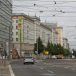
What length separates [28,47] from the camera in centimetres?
15975

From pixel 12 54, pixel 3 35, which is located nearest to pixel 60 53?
pixel 3 35

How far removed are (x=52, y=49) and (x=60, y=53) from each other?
19.6m

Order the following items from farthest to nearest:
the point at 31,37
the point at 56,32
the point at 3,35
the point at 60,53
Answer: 1. the point at 56,32
2. the point at 60,53
3. the point at 31,37
4. the point at 3,35

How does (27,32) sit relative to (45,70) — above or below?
above

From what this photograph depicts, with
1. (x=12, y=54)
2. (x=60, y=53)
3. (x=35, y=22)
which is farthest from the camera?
(x=60, y=53)

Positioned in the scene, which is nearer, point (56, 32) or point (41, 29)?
point (41, 29)

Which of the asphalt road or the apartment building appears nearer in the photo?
the asphalt road

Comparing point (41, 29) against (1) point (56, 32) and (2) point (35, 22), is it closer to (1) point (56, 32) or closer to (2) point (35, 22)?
(2) point (35, 22)

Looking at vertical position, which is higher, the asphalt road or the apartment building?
the apartment building

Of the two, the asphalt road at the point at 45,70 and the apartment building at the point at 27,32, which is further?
the apartment building at the point at 27,32

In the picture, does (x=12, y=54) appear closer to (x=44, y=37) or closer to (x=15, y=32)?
(x=15, y=32)

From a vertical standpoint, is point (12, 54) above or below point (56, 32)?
below

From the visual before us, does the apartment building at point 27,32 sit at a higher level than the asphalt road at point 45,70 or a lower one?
higher

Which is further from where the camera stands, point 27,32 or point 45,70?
point 27,32
